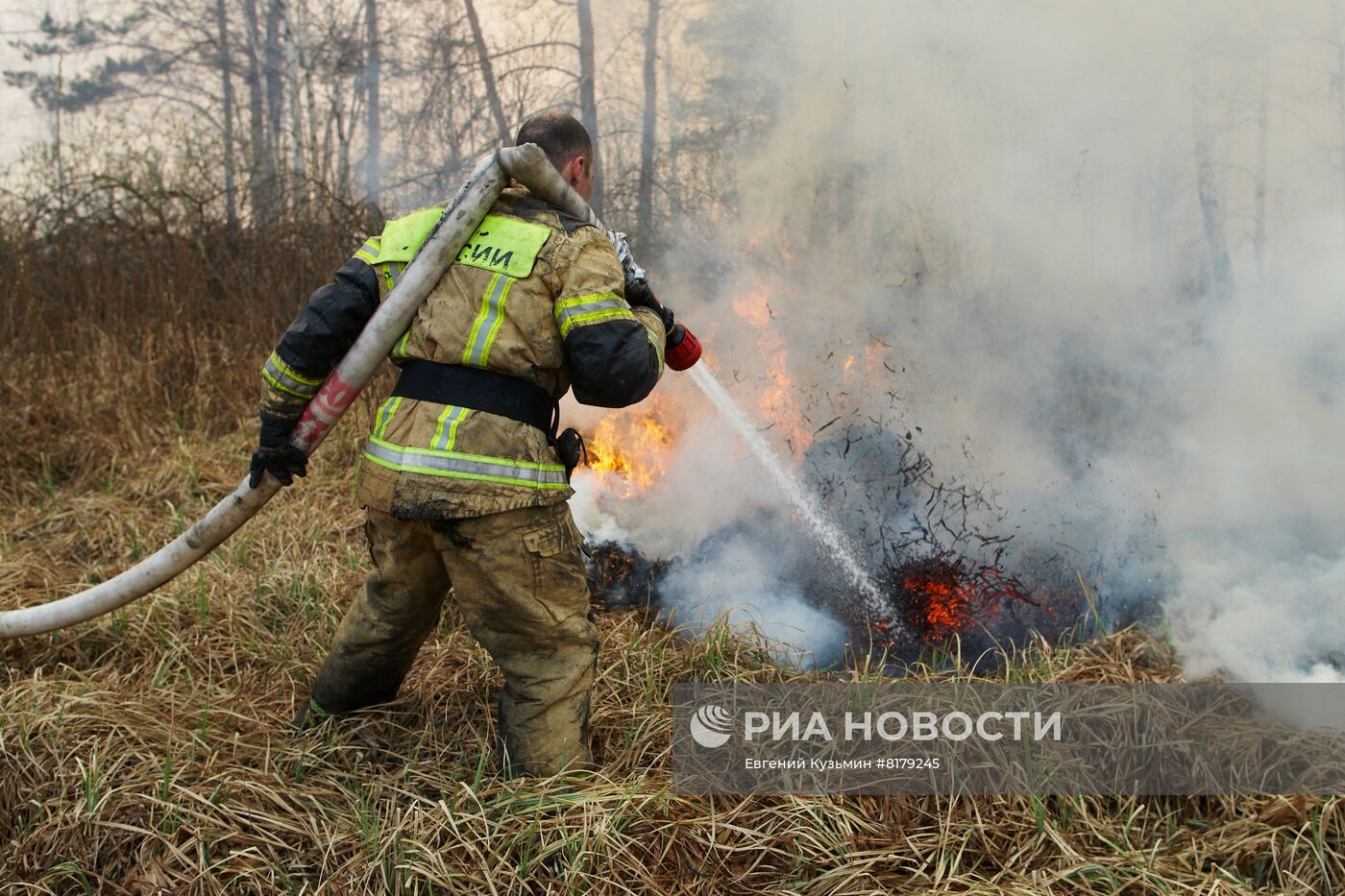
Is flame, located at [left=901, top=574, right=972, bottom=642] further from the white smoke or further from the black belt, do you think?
the black belt

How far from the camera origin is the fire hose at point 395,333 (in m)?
2.51

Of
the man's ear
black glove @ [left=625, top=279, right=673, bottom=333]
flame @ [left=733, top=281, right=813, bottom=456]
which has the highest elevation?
the man's ear

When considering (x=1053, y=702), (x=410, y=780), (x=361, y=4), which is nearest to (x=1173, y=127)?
(x=1053, y=702)

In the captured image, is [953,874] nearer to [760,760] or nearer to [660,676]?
[760,760]

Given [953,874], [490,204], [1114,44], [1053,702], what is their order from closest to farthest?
[953,874]
[490,204]
[1053,702]
[1114,44]

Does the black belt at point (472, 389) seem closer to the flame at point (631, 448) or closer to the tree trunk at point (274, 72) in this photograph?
the flame at point (631, 448)

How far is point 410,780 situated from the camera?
108 inches

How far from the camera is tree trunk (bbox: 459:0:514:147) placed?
7492mm

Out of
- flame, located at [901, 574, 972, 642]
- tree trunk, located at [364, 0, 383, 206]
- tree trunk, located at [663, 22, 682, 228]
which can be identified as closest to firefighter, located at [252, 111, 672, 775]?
flame, located at [901, 574, 972, 642]

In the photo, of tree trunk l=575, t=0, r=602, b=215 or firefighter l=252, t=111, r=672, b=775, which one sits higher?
tree trunk l=575, t=0, r=602, b=215

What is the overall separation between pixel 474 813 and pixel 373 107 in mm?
8078

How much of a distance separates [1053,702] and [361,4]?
9.41m

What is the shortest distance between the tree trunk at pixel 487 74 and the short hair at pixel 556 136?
5.01m

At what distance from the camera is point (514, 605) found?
254cm
